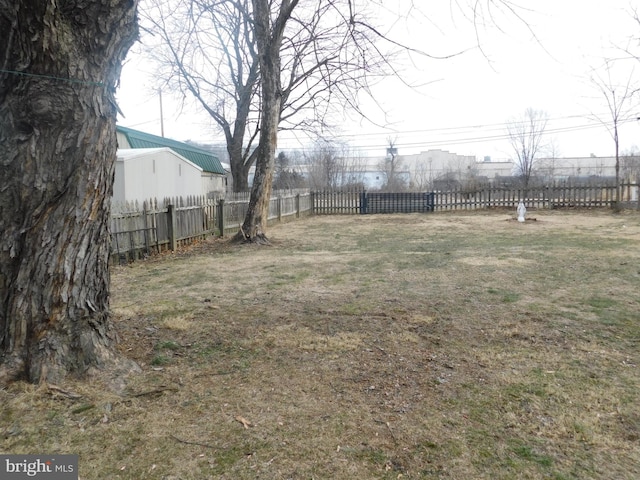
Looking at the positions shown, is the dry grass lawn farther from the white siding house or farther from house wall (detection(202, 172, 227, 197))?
house wall (detection(202, 172, 227, 197))

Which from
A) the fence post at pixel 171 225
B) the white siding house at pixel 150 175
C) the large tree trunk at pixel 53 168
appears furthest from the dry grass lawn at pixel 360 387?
the white siding house at pixel 150 175

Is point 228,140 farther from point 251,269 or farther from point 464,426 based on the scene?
point 464,426

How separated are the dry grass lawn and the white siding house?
15.9 feet

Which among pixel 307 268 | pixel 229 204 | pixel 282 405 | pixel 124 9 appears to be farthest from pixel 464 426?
pixel 229 204

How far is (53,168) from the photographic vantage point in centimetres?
280

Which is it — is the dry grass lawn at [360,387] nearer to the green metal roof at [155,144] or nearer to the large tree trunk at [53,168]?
the large tree trunk at [53,168]

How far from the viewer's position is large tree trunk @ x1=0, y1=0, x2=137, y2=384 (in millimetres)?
2699

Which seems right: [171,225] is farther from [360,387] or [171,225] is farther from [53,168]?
[360,387]

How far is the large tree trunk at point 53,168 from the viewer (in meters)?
2.70

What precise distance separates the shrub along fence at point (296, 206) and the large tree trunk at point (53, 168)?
569 cm

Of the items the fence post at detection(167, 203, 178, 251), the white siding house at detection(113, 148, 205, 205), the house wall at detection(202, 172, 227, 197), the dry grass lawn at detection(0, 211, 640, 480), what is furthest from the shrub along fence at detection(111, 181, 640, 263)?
the house wall at detection(202, 172, 227, 197)

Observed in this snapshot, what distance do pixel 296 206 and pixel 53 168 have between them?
684 inches

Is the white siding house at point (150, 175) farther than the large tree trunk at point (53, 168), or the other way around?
the white siding house at point (150, 175)

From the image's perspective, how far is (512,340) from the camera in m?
3.97
